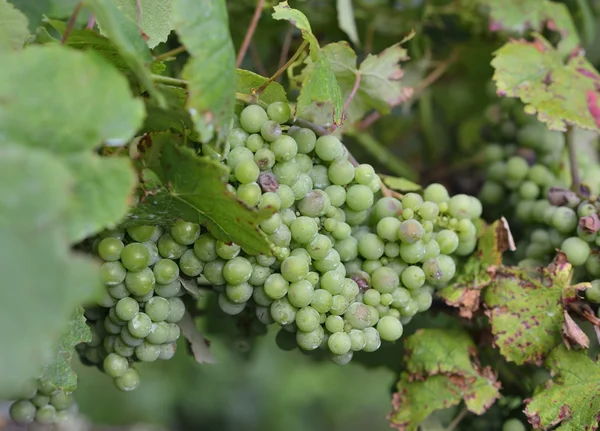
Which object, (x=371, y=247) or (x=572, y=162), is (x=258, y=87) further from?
(x=572, y=162)

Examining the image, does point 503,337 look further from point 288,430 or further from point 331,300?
point 288,430

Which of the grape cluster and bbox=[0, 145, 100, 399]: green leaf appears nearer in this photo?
bbox=[0, 145, 100, 399]: green leaf

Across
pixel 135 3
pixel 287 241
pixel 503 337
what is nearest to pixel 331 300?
pixel 287 241

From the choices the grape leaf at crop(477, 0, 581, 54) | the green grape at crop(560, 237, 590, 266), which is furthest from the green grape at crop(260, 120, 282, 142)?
the grape leaf at crop(477, 0, 581, 54)

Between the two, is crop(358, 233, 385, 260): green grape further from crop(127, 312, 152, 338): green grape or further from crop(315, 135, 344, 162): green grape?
crop(127, 312, 152, 338): green grape

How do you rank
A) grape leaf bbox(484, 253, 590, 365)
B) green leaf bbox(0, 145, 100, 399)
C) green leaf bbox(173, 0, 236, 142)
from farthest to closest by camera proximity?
grape leaf bbox(484, 253, 590, 365) < green leaf bbox(173, 0, 236, 142) < green leaf bbox(0, 145, 100, 399)

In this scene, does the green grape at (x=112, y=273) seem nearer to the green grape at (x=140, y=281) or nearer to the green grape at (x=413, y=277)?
the green grape at (x=140, y=281)
